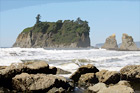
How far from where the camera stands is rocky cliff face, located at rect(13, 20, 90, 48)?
149750 millimetres

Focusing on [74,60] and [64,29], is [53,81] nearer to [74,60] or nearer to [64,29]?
[74,60]

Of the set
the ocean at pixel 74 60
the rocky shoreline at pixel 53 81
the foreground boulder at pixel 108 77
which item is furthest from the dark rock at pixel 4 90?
the ocean at pixel 74 60

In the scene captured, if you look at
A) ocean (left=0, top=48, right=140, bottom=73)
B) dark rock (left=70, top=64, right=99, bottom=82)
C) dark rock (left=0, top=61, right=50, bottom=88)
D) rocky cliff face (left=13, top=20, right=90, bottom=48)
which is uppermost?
rocky cliff face (left=13, top=20, right=90, bottom=48)

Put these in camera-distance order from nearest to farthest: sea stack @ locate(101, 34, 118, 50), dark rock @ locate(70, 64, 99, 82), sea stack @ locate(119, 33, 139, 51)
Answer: dark rock @ locate(70, 64, 99, 82), sea stack @ locate(119, 33, 139, 51), sea stack @ locate(101, 34, 118, 50)

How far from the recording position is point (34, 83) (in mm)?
8391

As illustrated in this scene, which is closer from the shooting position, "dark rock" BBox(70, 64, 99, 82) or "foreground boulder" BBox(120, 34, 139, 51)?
"dark rock" BBox(70, 64, 99, 82)

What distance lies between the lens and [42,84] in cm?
829

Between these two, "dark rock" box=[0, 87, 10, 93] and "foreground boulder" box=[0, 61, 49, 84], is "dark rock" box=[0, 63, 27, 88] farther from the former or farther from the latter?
"dark rock" box=[0, 87, 10, 93]

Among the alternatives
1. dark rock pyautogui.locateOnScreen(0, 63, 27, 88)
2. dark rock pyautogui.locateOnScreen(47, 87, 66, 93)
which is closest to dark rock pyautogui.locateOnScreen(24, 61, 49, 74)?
dark rock pyautogui.locateOnScreen(0, 63, 27, 88)

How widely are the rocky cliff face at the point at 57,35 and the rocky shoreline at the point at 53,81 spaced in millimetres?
133895

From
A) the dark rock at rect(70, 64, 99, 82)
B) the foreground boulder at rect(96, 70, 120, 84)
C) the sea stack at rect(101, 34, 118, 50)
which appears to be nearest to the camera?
the foreground boulder at rect(96, 70, 120, 84)

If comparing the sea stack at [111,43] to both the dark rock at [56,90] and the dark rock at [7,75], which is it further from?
the dark rock at [56,90]

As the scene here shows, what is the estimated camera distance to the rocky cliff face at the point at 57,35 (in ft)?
491

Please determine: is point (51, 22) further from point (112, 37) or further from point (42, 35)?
point (112, 37)
